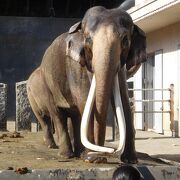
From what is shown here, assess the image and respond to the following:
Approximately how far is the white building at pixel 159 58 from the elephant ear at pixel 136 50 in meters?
7.05

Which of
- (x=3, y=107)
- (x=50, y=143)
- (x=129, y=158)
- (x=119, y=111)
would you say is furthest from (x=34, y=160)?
(x=3, y=107)

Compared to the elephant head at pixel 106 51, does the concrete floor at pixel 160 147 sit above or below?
below

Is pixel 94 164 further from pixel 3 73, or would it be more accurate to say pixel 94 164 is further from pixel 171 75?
pixel 3 73

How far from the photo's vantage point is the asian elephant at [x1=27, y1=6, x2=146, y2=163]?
5.57 meters

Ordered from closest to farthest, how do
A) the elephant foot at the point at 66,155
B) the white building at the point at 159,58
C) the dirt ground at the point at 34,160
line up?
the dirt ground at the point at 34,160 → the elephant foot at the point at 66,155 → the white building at the point at 159,58

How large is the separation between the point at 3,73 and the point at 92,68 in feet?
54.8

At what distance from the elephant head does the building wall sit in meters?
8.99

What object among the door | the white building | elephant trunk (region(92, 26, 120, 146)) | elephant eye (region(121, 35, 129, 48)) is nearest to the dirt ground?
elephant trunk (region(92, 26, 120, 146))

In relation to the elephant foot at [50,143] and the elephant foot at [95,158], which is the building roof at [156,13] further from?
the elephant foot at [95,158]

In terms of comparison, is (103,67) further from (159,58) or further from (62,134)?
(159,58)

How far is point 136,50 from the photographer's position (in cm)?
629

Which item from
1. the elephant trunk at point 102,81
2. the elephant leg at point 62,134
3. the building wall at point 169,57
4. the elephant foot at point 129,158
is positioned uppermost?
the building wall at point 169,57

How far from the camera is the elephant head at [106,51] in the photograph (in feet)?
18.0

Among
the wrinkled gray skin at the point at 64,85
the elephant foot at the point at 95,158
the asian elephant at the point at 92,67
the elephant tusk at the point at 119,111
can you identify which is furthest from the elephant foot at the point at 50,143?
the elephant tusk at the point at 119,111
